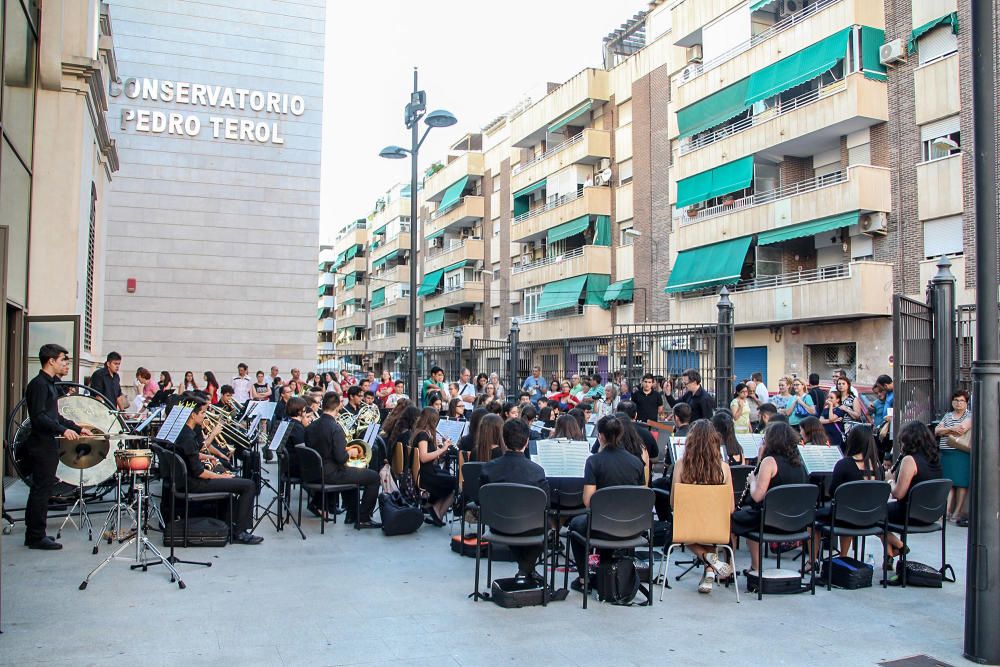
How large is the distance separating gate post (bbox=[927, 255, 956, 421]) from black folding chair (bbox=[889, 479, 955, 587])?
4.89 m

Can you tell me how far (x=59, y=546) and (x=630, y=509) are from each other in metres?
5.85

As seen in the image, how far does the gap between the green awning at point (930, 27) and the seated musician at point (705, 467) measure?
19.0 meters

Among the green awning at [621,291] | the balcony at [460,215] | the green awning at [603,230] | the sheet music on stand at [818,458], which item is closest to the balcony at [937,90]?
the green awning at [621,291]

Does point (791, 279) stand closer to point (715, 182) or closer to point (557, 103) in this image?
point (715, 182)

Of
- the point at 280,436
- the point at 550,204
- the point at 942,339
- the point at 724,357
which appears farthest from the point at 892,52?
the point at 280,436

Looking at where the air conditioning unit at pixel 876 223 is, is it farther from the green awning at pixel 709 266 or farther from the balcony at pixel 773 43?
the balcony at pixel 773 43

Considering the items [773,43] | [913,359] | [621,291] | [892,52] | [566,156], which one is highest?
[773,43]

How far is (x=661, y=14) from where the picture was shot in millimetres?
33438

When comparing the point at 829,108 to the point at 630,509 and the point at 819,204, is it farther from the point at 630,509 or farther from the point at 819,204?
the point at 630,509

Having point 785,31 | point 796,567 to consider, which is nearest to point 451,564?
point 796,567

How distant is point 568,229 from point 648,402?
23.7 m

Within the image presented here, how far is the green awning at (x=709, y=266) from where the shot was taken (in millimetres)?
27156

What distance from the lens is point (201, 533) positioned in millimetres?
8625

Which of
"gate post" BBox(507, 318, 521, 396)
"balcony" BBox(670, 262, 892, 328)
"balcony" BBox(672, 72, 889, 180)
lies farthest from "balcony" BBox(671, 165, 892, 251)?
"gate post" BBox(507, 318, 521, 396)
